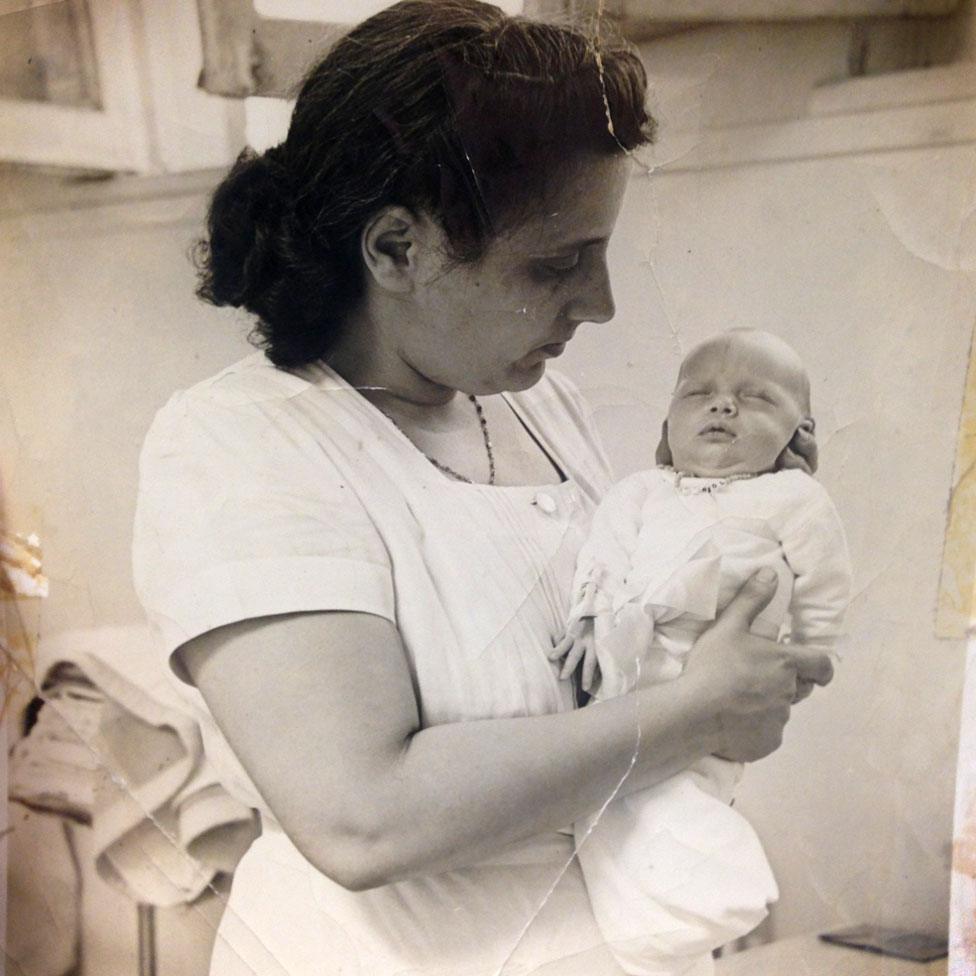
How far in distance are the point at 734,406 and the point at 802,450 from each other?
0.06m

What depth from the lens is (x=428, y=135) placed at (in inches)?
27.0

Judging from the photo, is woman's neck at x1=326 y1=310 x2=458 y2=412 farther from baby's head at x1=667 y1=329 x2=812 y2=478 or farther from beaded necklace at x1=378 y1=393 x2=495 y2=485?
baby's head at x1=667 y1=329 x2=812 y2=478

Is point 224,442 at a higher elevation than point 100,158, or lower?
lower

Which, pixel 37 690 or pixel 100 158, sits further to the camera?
pixel 37 690

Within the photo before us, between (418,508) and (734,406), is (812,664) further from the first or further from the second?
(418,508)

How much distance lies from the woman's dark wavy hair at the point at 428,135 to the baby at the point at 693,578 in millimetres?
164

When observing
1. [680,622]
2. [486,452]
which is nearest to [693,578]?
[680,622]

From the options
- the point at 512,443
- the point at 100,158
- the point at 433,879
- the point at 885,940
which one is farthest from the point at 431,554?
the point at 885,940

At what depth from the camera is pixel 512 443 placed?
78 cm

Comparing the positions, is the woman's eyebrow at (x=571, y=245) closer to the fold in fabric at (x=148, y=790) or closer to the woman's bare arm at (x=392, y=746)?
the woman's bare arm at (x=392, y=746)

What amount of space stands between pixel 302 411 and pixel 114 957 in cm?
46

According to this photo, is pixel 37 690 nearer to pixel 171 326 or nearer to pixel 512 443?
pixel 171 326

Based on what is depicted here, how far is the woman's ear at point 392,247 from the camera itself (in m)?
0.71

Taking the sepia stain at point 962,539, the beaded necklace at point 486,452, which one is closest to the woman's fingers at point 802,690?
the sepia stain at point 962,539
